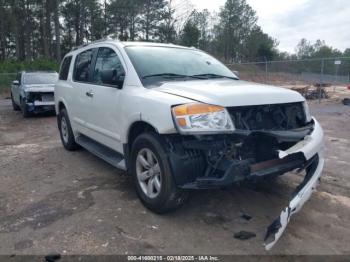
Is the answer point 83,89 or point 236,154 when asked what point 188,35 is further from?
point 236,154

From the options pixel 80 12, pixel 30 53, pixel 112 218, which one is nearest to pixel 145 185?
pixel 112 218

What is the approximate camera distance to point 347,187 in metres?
4.59

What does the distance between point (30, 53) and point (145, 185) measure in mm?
47351

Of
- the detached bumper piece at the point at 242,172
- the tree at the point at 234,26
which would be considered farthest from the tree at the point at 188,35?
the detached bumper piece at the point at 242,172

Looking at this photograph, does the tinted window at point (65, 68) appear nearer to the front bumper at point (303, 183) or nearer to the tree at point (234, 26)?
the front bumper at point (303, 183)

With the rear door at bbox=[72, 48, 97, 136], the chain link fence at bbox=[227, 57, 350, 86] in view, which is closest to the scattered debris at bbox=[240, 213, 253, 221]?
the rear door at bbox=[72, 48, 97, 136]

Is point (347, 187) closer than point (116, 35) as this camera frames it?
Yes

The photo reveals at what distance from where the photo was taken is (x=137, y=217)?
3.69m

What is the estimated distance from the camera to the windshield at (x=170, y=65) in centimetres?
422

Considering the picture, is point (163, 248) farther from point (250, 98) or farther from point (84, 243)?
point (250, 98)

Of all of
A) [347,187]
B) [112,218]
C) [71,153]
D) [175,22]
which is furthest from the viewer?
[175,22]

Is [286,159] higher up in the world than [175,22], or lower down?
lower down

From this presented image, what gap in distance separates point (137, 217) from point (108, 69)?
208 centimetres

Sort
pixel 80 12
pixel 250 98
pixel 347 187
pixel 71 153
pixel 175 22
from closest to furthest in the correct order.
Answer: pixel 250 98, pixel 347 187, pixel 71 153, pixel 80 12, pixel 175 22
